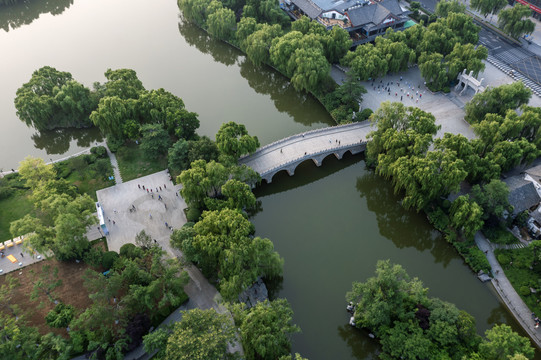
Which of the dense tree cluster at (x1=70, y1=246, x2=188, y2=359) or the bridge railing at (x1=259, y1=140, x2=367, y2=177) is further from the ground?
the bridge railing at (x1=259, y1=140, x2=367, y2=177)

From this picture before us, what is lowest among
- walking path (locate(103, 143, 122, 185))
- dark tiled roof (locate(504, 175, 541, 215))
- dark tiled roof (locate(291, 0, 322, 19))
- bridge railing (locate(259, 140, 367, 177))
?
walking path (locate(103, 143, 122, 185))

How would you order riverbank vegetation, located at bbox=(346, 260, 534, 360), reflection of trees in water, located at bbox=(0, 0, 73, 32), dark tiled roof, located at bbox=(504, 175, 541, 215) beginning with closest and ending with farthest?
riverbank vegetation, located at bbox=(346, 260, 534, 360), dark tiled roof, located at bbox=(504, 175, 541, 215), reflection of trees in water, located at bbox=(0, 0, 73, 32)

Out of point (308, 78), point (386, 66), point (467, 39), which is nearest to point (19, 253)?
point (308, 78)

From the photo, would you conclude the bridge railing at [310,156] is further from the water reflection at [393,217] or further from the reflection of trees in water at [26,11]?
the reflection of trees in water at [26,11]

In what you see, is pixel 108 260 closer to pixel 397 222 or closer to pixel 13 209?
pixel 13 209

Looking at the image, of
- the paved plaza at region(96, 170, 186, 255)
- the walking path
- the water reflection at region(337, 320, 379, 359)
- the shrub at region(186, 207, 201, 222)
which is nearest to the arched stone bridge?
the shrub at region(186, 207, 201, 222)

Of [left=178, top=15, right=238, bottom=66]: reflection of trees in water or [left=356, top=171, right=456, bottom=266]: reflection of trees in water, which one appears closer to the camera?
[left=356, top=171, right=456, bottom=266]: reflection of trees in water

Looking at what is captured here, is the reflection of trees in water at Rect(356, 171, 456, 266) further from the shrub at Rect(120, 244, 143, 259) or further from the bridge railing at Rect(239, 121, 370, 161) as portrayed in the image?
the shrub at Rect(120, 244, 143, 259)
